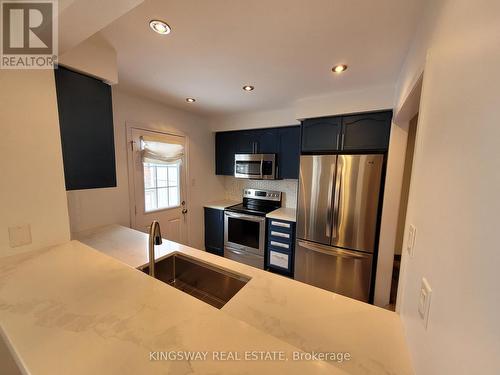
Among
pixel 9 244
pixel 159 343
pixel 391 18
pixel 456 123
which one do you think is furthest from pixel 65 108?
pixel 391 18

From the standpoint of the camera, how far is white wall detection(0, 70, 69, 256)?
0.98 meters

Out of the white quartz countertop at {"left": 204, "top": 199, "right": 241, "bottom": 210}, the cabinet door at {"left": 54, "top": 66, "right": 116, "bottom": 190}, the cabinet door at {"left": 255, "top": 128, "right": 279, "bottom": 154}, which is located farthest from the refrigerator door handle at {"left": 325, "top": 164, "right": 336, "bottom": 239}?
the cabinet door at {"left": 54, "top": 66, "right": 116, "bottom": 190}

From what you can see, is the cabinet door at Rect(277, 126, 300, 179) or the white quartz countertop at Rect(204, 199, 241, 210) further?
the white quartz countertop at Rect(204, 199, 241, 210)

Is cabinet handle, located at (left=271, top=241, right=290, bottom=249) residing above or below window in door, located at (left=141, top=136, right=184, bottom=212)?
below

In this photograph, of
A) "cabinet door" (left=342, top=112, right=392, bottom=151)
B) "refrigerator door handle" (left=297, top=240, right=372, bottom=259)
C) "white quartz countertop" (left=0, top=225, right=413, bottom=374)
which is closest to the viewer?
"white quartz countertop" (left=0, top=225, right=413, bottom=374)

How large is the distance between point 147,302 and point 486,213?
95 cm

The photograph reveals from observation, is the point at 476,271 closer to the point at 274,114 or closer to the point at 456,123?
the point at 456,123

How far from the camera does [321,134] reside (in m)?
2.23

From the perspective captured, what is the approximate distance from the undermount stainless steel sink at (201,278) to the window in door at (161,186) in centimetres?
135

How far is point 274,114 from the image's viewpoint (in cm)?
280

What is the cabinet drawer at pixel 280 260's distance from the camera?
2.56m

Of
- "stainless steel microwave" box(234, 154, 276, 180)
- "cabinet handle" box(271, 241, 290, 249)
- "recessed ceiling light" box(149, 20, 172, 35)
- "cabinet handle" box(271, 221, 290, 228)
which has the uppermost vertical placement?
"recessed ceiling light" box(149, 20, 172, 35)

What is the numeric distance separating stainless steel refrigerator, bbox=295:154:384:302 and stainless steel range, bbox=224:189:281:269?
0.60 meters

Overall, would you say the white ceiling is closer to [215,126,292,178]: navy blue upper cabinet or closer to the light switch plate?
[215,126,292,178]: navy blue upper cabinet
